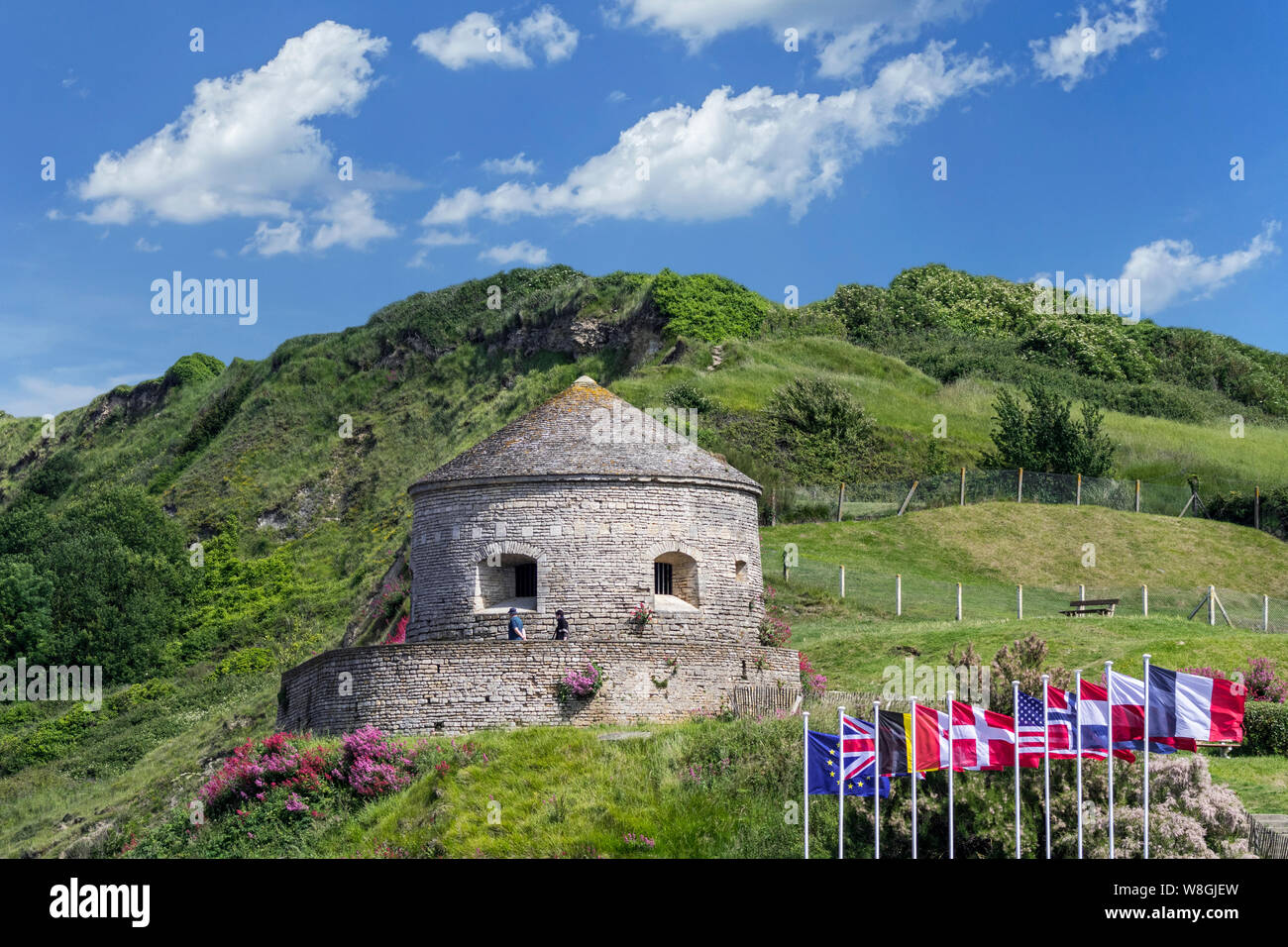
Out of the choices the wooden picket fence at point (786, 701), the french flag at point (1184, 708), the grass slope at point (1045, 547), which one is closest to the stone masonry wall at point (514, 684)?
the wooden picket fence at point (786, 701)

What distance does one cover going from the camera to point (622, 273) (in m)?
89.2

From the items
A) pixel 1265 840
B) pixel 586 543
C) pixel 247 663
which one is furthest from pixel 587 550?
pixel 247 663

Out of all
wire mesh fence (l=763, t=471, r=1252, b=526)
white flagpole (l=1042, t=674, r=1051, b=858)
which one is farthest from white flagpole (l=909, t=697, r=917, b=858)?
wire mesh fence (l=763, t=471, r=1252, b=526)

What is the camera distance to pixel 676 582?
33.4 meters

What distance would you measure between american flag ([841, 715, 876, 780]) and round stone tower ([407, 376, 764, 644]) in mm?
8474

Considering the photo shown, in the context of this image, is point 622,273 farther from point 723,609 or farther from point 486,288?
point 723,609

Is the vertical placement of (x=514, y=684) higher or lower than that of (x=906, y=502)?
lower

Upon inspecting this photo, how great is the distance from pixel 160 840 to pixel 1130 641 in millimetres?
21805

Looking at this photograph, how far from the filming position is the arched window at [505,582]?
32750 millimetres

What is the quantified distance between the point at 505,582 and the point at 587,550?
6.84 ft

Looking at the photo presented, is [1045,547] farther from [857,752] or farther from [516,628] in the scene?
[857,752]

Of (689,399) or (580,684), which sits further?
(689,399)
